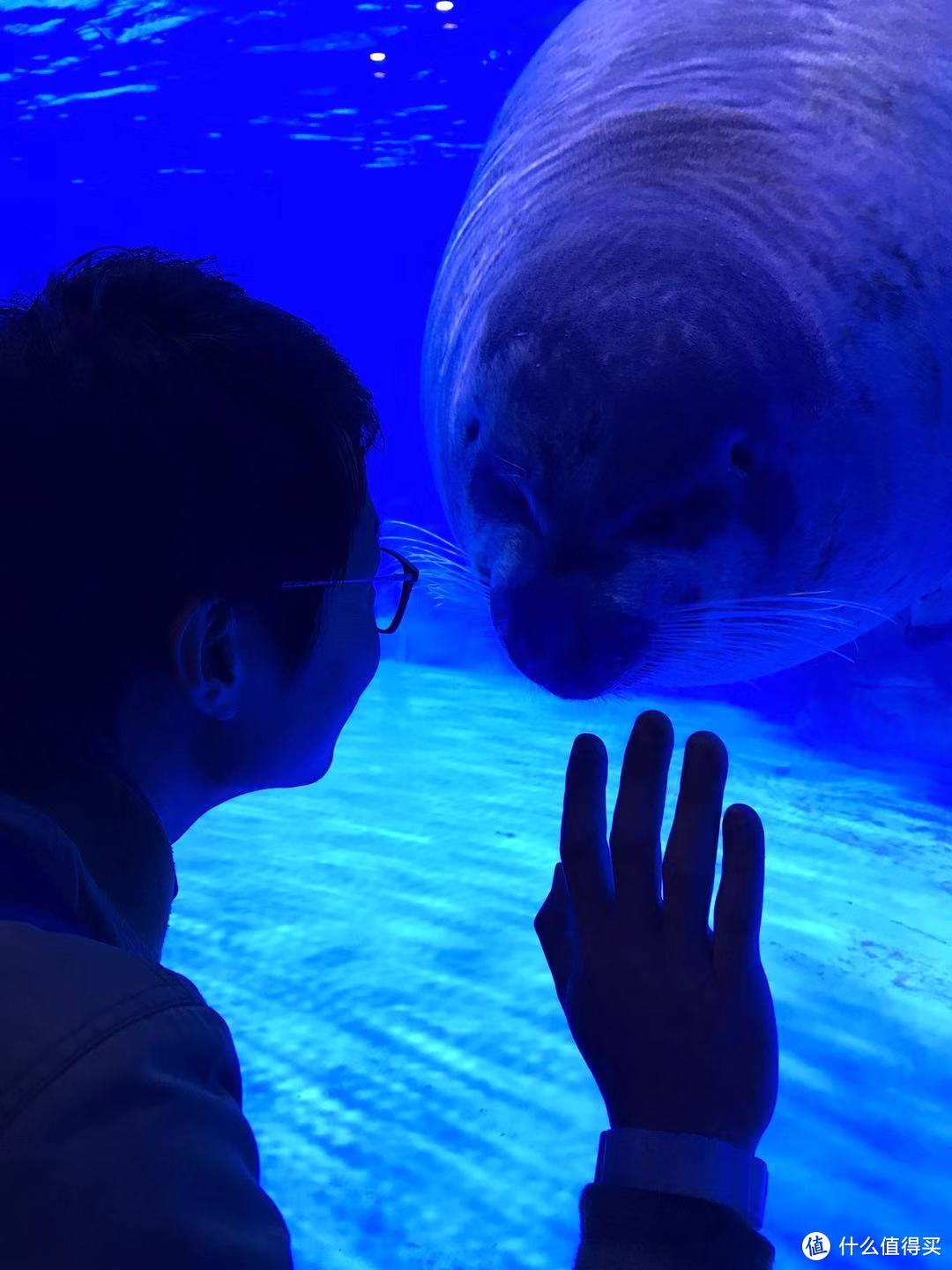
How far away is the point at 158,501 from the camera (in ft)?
4.21

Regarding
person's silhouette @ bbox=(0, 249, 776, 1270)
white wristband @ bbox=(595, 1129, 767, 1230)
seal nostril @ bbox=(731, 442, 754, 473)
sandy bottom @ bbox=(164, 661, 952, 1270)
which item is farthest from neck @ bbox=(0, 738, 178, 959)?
sandy bottom @ bbox=(164, 661, 952, 1270)

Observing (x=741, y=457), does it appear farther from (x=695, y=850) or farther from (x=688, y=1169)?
(x=688, y=1169)

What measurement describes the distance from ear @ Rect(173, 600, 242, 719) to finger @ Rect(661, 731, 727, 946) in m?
0.60

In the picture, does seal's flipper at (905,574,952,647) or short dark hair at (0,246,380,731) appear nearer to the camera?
short dark hair at (0,246,380,731)

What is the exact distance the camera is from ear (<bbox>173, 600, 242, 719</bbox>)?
4.36 feet

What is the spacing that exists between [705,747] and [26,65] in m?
18.9

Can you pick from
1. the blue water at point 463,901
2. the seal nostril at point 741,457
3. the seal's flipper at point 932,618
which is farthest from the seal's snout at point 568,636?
the seal's flipper at point 932,618

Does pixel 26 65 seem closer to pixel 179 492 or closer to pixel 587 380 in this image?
pixel 587 380

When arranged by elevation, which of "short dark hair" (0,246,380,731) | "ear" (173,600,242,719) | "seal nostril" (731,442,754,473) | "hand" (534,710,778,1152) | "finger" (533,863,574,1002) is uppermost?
"short dark hair" (0,246,380,731)

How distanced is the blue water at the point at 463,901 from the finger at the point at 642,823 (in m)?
1.26

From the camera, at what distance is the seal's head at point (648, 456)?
8.36 feet

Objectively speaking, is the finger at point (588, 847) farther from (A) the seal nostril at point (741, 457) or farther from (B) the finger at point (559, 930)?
(A) the seal nostril at point (741, 457)

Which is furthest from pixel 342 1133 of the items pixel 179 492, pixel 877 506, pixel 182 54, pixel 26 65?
pixel 26 65

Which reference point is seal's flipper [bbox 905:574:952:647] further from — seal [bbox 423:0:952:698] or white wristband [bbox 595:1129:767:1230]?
white wristband [bbox 595:1129:767:1230]
